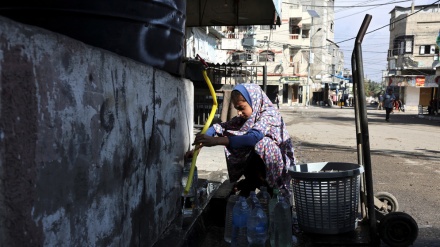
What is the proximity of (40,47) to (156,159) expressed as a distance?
4.35 feet

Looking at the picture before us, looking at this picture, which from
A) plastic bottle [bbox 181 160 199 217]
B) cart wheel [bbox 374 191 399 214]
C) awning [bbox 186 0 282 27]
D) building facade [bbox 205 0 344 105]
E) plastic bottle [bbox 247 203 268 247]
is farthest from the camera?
building facade [bbox 205 0 344 105]

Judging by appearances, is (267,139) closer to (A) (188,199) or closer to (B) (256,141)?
(B) (256,141)

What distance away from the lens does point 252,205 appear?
3.32 metres

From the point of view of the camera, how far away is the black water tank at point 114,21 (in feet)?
6.73

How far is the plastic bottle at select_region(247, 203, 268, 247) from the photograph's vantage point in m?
3.00

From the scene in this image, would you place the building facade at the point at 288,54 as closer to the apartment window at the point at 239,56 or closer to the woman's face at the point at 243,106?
the apartment window at the point at 239,56

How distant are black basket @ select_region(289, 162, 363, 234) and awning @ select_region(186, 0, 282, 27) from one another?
620cm

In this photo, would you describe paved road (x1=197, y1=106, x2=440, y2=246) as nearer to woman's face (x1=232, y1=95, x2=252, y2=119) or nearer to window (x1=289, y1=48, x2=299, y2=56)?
woman's face (x1=232, y1=95, x2=252, y2=119)

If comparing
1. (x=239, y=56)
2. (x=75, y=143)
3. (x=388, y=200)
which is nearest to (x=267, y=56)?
(x=239, y=56)

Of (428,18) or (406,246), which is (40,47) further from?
(428,18)

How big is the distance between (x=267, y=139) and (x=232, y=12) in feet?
21.6

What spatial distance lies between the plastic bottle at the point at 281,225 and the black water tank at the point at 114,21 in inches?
55.3

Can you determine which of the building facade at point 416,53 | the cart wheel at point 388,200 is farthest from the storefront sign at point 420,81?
the cart wheel at point 388,200

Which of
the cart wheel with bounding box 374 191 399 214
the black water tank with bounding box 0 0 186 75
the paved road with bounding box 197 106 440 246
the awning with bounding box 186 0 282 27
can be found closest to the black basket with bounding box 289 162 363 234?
the cart wheel with bounding box 374 191 399 214
